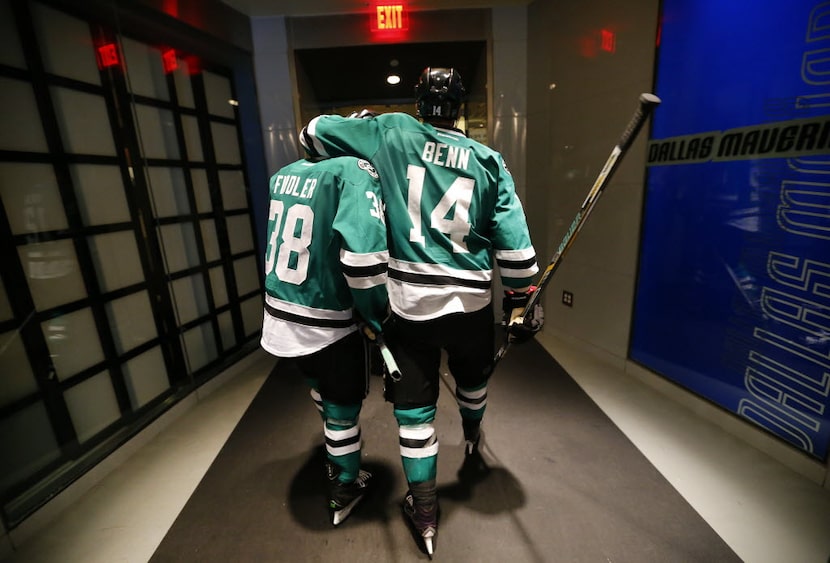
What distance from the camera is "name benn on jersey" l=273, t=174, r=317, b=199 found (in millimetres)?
1312

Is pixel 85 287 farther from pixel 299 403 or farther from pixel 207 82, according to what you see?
pixel 207 82

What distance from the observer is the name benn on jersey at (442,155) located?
1.34 m

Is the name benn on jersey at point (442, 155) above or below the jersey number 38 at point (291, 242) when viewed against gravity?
above

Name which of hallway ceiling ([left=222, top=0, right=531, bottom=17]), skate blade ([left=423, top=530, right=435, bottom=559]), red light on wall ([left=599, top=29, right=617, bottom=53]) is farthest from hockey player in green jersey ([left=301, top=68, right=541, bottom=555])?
hallway ceiling ([left=222, top=0, right=531, bottom=17])

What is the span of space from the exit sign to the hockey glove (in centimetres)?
262

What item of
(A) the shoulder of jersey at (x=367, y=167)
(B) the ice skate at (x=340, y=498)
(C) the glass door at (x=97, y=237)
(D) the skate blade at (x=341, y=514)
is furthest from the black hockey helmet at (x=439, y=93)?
(C) the glass door at (x=97, y=237)

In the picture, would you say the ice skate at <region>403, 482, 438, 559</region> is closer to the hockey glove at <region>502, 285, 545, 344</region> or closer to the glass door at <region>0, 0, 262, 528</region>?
the hockey glove at <region>502, 285, 545, 344</region>

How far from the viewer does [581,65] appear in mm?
2730

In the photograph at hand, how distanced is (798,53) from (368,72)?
302cm

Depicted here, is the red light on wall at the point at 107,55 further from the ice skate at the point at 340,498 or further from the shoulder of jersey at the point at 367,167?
the ice skate at the point at 340,498

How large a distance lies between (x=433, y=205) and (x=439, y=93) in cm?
42

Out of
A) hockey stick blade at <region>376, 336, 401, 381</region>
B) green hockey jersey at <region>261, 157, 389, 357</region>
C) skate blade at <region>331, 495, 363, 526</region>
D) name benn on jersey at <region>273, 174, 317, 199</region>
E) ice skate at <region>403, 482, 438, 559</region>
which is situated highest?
name benn on jersey at <region>273, 174, 317, 199</region>

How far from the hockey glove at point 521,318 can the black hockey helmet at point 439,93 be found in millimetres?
752

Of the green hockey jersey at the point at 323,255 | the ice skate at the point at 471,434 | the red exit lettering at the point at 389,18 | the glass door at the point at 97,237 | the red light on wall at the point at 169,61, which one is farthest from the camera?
the red exit lettering at the point at 389,18
